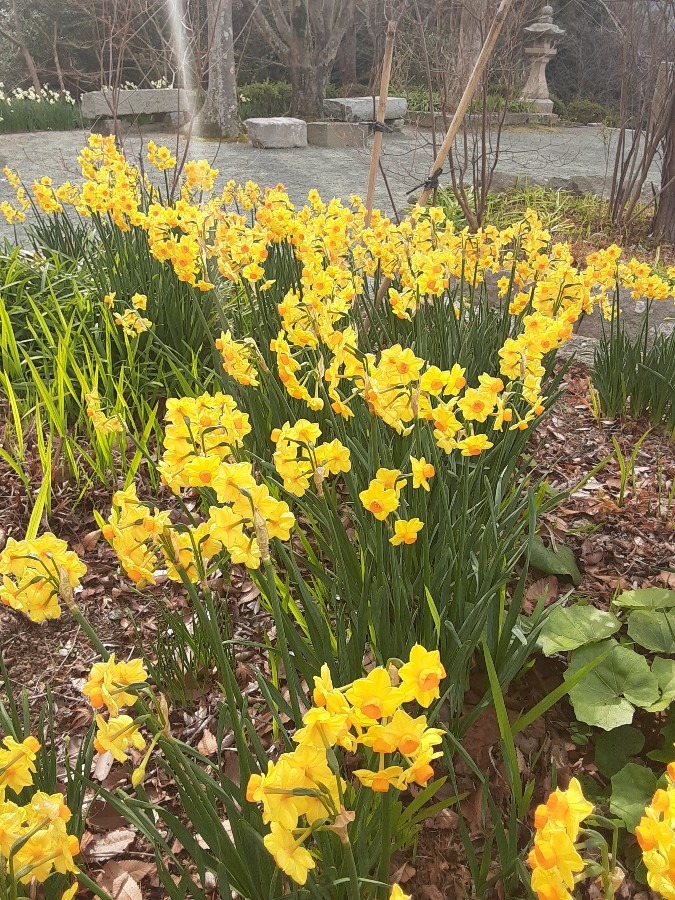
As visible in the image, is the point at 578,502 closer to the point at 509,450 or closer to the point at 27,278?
the point at 509,450

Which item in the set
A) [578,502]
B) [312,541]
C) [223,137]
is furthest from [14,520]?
[223,137]

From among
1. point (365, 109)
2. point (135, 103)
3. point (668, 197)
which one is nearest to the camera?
point (668, 197)

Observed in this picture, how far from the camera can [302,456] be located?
1258mm

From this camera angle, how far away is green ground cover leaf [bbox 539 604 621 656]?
57.2 inches

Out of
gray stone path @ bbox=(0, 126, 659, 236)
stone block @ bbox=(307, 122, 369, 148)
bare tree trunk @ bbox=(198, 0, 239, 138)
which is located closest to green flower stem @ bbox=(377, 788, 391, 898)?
gray stone path @ bbox=(0, 126, 659, 236)

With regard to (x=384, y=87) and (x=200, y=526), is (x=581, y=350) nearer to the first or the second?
(x=384, y=87)

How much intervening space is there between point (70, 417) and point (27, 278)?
1125 mm

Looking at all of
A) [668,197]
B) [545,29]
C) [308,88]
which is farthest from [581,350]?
[545,29]

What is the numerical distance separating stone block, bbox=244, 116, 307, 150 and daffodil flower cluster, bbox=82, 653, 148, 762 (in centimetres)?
1158

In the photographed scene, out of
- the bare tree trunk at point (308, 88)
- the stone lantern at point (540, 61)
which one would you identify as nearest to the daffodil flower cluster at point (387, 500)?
the bare tree trunk at point (308, 88)

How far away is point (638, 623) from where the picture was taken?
156cm

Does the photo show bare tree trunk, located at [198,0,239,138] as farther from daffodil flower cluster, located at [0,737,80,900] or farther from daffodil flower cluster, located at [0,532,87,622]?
daffodil flower cluster, located at [0,737,80,900]

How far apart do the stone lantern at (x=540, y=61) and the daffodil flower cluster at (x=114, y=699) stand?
15752 millimetres

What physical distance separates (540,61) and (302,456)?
1644 centimetres
